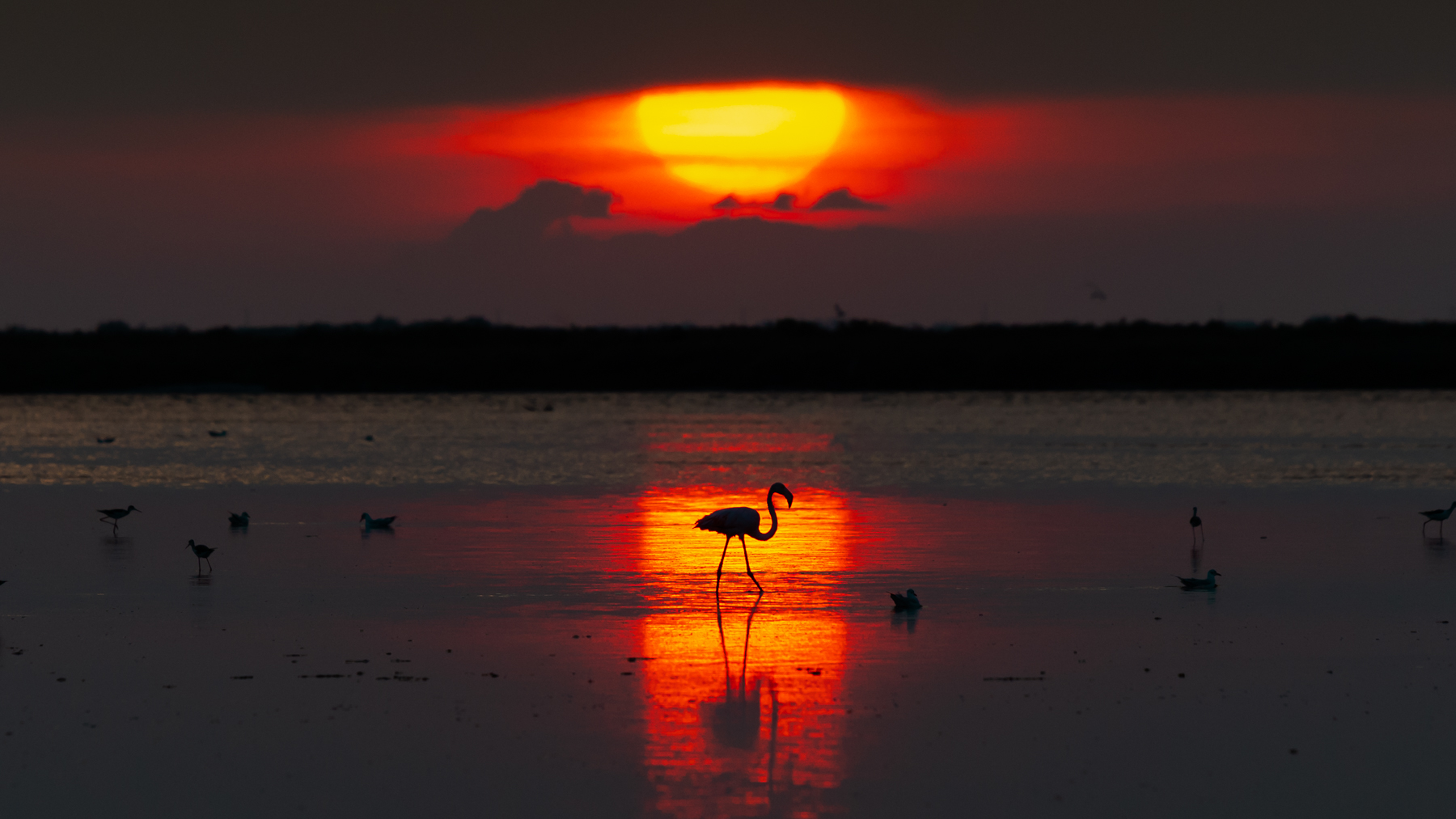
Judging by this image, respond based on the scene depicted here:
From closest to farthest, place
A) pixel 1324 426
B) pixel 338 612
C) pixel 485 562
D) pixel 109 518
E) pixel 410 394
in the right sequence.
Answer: pixel 338 612
pixel 485 562
pixel 109 518
pixel 1324 426
pixel 410 394

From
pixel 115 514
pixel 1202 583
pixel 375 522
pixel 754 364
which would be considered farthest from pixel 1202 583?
pixel 754 364

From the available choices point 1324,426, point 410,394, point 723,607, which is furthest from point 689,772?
point 410,394

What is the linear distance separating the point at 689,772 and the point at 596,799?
616mm

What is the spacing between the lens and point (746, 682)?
396 inches

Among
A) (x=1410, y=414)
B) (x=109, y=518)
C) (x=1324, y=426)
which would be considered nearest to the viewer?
(x=109, y=518)

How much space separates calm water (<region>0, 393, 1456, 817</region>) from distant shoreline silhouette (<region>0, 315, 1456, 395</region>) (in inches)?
2421

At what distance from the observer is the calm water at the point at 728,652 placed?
783 centimetres

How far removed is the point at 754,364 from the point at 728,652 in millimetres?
80304

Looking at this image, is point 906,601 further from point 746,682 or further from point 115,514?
point 115,514

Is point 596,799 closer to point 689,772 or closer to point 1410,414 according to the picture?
point 689,772

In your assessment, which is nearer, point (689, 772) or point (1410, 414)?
point (689, 772)

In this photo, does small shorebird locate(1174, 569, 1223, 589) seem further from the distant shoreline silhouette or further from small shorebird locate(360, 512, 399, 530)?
the distant shoreline silhouette

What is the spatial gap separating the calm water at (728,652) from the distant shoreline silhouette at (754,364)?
61.5 meters

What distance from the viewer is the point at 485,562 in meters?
16.0
